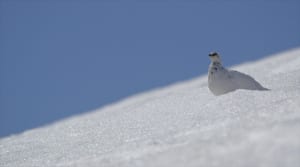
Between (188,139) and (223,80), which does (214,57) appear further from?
(188,139)

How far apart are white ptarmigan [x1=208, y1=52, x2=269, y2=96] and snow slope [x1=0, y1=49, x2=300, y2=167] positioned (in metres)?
0.35

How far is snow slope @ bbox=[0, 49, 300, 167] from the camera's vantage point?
2.35 metres

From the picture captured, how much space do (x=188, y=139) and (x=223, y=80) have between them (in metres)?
2.44

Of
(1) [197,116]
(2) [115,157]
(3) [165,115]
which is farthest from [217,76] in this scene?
(2) [115,157]

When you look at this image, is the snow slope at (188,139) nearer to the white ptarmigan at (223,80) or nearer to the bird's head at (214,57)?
the white ptarmigan at (223,80)

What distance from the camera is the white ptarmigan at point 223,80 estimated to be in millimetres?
5352

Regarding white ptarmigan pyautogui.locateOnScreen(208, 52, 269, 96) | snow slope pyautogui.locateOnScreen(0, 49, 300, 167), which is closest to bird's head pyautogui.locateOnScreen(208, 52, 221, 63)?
white ptarmigan pyautogui.locateOnScreen(208, 52, 269, 96)

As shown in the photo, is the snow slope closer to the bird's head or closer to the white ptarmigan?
the white ptarmigan

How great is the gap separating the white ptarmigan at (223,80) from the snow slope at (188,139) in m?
0.35

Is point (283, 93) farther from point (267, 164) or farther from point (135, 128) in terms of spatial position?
point (267, 164)

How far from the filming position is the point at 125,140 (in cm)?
371

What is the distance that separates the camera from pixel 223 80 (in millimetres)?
5379

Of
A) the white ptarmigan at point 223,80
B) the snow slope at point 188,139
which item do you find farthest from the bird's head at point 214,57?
the snow slope at point 188,139

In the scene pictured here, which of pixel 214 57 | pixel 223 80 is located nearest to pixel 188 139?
pixel 223 80
